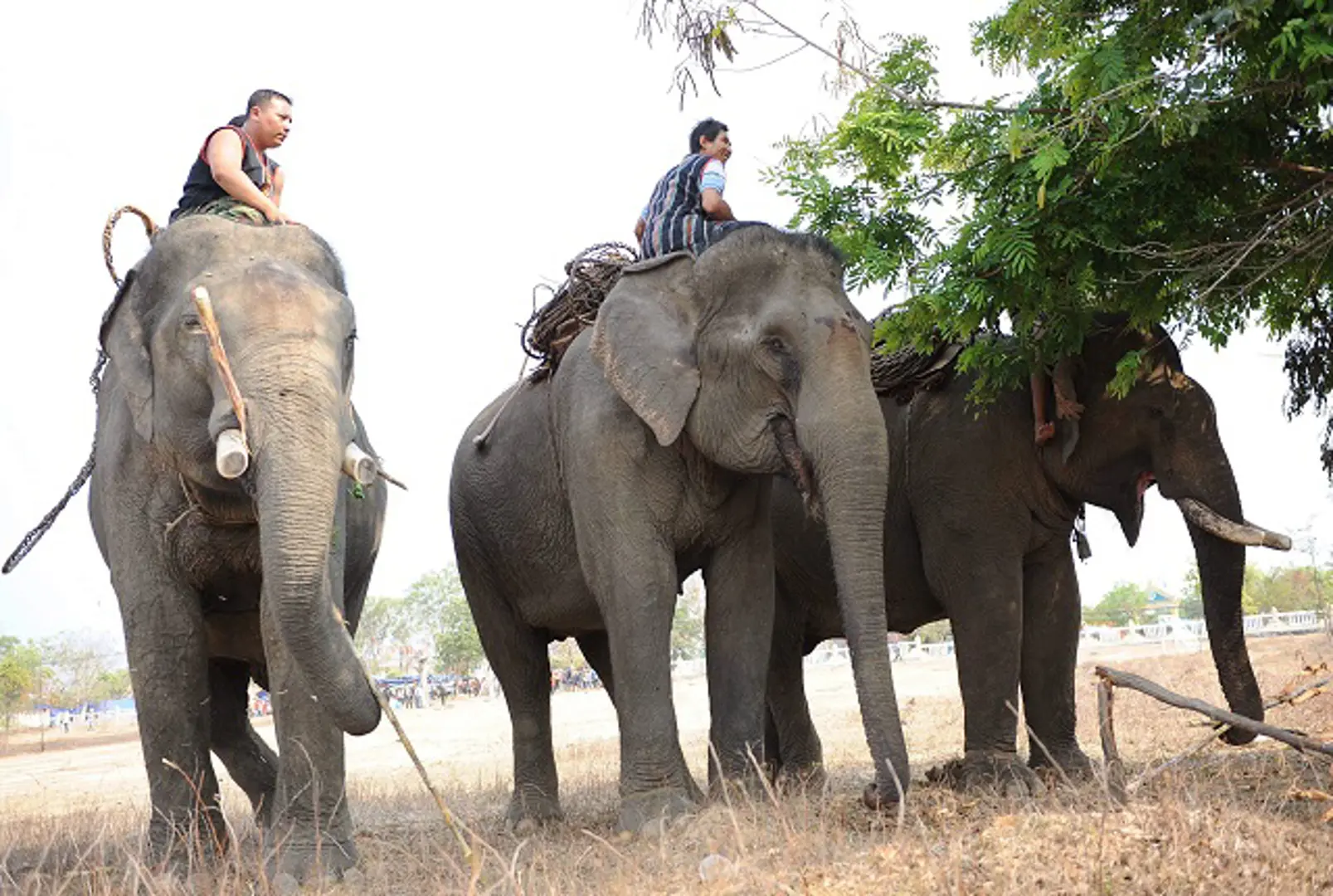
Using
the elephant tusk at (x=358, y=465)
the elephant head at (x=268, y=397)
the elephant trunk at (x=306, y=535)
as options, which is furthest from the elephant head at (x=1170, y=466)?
the elephant trunk at (x=306, y=535)

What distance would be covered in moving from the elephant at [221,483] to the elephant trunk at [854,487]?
2.36 metres

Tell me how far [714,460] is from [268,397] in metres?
2.68

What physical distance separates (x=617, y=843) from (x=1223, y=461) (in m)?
4.38

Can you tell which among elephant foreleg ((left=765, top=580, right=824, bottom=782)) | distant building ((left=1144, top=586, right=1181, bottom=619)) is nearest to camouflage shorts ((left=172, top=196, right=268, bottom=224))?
elephant foreleg ((left=765, top=580, right=824, bottom=782))

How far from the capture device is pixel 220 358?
262 inches

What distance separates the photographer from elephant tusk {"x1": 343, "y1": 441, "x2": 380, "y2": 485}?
6.65 meters

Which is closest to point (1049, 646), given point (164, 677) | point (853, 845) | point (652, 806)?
point (652, 806)

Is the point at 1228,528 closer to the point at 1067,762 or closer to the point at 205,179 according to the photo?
the point at 1067,762

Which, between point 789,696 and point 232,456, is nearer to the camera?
point 232,456

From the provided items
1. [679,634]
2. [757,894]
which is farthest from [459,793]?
[679,634]

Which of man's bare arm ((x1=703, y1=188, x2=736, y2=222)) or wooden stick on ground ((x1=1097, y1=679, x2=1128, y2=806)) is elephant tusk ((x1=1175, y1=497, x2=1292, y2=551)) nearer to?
wooden stick on ground ((x1=1097, y1=679, x2=1128, y2=806))

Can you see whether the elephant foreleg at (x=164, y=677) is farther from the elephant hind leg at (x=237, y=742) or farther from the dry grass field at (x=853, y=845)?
the elephant hind leg at (x=237, y=742)

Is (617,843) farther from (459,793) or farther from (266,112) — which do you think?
(459,793)

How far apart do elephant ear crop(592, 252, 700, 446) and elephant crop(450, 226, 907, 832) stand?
1cm
